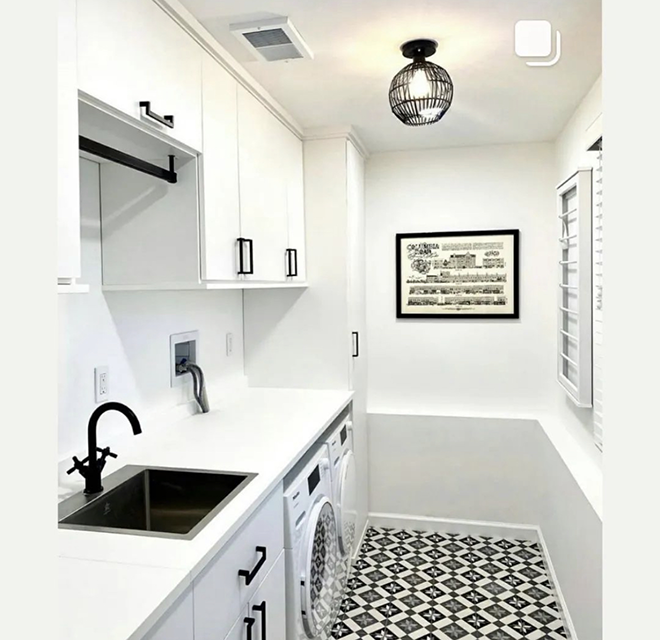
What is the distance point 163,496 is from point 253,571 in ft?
1.43

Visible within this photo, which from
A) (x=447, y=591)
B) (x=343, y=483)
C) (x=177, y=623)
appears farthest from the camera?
(x=447, y=591)

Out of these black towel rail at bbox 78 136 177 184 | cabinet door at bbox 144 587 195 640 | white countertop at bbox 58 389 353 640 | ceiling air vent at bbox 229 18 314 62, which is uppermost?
ceiling air vent at bbox 229 18 314 62

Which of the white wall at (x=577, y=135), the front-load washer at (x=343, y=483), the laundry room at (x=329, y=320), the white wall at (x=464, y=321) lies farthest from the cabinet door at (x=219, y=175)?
the white wall at (x=464, y=321)

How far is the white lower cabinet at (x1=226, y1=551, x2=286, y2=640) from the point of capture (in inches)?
59.1

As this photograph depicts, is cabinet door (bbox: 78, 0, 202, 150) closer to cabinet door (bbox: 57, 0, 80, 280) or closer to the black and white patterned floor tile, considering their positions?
cabinet door (bbox: 57, 0, 80, 280)

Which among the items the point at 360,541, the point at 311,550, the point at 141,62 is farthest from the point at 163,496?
the point at 360,541

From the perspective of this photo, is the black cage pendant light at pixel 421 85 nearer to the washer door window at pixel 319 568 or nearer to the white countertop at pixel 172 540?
the white countertop at pixel 172 540

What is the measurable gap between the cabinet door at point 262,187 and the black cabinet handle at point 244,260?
0.08ft

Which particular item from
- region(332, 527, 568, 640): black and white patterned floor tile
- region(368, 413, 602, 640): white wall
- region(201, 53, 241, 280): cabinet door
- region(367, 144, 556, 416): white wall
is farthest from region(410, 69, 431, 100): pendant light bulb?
region(332, 527, 568, 640): black and white patterned floor tile

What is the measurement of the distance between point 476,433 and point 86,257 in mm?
2512

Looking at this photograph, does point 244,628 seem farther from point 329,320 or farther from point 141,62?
point 329,320

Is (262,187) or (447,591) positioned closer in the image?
(262,187)

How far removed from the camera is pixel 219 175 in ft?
6.70

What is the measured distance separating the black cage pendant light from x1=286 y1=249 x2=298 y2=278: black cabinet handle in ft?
3.30
